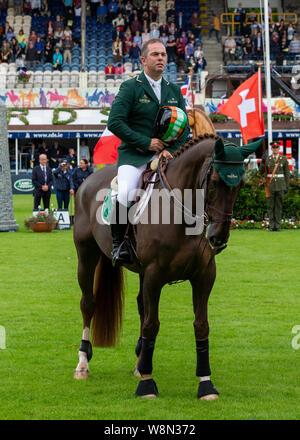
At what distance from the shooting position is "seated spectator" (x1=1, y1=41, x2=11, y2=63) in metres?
41.0

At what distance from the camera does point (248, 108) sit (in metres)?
19.9

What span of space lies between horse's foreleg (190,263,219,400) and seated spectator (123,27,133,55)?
3777cm

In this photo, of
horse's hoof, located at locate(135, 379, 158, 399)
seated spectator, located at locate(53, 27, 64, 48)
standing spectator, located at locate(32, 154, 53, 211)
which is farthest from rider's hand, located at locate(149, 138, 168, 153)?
seated spectator, located at locate(53, 27, 64, 48)

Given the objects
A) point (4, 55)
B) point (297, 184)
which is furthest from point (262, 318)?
point (4, 55)

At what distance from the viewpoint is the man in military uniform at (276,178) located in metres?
19.5

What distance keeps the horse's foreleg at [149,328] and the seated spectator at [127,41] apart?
1490 inches

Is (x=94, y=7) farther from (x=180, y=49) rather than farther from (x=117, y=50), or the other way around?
(x=180, y=49)

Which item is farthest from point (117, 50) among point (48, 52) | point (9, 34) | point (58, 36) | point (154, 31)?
point (9, 34)

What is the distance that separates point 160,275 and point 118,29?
39749 mm

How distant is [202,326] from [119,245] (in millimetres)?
996


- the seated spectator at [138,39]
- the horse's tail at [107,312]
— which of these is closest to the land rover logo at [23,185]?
the seated spectator at [138,39]

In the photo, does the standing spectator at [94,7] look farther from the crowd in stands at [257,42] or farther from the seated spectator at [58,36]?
the crowd in stands at [257,42]

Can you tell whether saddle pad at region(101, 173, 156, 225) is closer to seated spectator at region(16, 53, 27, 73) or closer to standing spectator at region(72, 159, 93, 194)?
standing spectator at region(72, 159, 93, 194)

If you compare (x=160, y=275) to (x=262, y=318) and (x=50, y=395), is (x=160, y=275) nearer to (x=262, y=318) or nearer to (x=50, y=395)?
(x=50, y=395)
